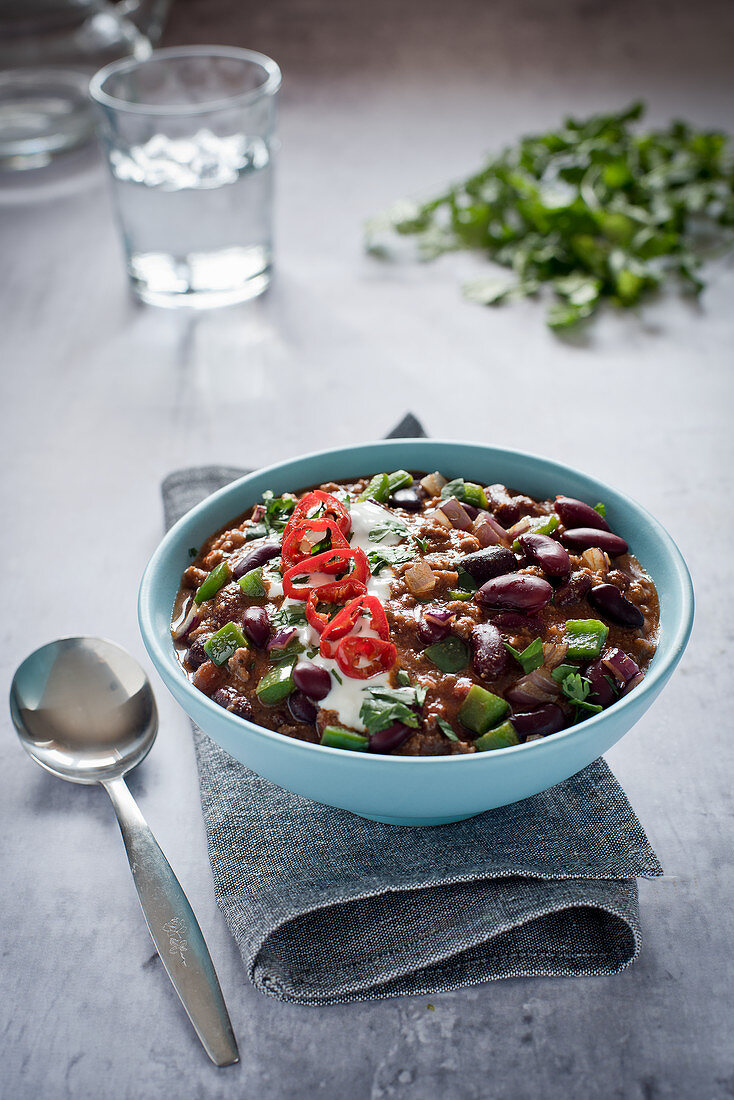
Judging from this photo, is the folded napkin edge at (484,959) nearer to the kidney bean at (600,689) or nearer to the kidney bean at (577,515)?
the kidney bean at (600,689)

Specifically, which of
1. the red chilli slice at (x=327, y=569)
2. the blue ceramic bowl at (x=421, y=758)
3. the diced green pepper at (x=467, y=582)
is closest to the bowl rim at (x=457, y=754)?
the blue ceramic bowl at (x=421, y=758)

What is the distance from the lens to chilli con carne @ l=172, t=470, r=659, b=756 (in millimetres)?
2100

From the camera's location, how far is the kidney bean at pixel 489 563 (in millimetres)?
2375

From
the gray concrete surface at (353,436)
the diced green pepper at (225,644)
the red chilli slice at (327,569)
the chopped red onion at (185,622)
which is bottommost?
the gray concrete surface at (353,436)

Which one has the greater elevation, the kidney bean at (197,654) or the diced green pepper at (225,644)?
the diced green pepper at (225,644)

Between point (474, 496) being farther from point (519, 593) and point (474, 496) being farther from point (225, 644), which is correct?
point (225, 644)

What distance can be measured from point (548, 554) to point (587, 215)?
2.74 meters

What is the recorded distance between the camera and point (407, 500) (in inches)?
104

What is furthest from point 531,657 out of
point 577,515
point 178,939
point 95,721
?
point 95,721

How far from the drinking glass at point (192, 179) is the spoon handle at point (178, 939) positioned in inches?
107

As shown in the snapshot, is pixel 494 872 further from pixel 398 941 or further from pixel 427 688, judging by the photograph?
pixel 427 688

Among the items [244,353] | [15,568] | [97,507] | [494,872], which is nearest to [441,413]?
[244,353]

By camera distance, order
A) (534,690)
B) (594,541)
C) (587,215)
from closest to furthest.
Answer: (534,690), (594,541), (587,215)

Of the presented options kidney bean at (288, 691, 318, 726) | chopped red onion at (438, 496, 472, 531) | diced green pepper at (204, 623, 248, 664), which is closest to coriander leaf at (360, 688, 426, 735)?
kidney bean at (288, 691, 318, 726)
